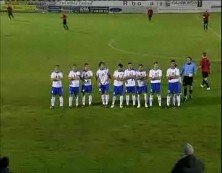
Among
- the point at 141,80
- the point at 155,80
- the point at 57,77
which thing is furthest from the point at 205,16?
the point at 57,77

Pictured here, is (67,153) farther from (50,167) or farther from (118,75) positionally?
(118,75)

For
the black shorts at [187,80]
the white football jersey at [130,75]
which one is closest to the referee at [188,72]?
the black shorts at [187,80]

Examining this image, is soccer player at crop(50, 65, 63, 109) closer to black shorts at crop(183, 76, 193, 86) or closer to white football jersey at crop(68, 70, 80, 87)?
white football jersey at crop(68, 70, 80, 87)

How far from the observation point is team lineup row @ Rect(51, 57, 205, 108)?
1741 centimetres

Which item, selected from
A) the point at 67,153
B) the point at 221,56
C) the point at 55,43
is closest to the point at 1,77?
the point at 55,43

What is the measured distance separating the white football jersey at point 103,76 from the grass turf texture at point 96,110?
75 centimetres

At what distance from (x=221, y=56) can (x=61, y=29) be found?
8623mm

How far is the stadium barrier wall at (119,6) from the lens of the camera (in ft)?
56.3

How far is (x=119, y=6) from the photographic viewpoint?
1897 cm

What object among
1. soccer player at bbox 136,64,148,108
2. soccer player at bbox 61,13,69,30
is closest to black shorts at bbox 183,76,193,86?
soccer player at bbox 136,64,148,108

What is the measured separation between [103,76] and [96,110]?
949mm

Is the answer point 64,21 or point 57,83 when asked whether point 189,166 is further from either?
point 64,21

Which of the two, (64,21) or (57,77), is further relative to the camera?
(64,21)

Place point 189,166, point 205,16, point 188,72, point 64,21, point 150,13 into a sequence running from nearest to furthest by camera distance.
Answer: point 189,166 → point 64,21 → point 188,72 → point 150,13 → point 205,16
